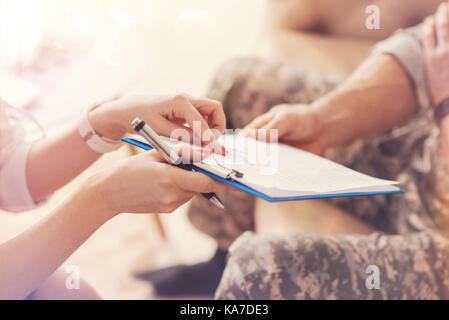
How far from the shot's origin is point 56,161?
0.55 m

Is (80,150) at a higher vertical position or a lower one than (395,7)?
lower

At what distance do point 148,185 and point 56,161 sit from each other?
0.26m

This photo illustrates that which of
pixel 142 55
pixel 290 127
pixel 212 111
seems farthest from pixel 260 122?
pixel 142 55

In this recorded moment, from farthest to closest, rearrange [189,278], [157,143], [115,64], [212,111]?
[189,278]
[115,64]
[212,111]
[157,143]

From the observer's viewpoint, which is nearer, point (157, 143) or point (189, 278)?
point (157, 143)

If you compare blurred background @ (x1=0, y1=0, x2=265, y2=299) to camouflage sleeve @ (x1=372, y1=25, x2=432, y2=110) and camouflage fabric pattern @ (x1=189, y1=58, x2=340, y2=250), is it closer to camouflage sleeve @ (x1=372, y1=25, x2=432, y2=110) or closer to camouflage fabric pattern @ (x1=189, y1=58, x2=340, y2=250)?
camouflage fabric pattern @ (x1=189, y1=58, x2=340, y2=250)

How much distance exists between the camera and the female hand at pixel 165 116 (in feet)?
1.40

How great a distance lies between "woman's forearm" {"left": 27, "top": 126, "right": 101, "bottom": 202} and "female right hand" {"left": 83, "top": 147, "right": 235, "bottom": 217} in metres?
0.16

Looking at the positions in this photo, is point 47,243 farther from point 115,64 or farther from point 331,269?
point 115,64

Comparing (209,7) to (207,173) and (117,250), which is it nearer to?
(117,250)

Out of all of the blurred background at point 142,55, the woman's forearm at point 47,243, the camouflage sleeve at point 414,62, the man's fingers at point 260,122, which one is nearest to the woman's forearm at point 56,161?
the blurred background at point 142,55

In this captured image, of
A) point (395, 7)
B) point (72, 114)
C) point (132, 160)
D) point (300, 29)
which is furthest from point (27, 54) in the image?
point (395, 7)

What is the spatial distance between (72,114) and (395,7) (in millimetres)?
886

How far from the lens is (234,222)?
898 millimetres
